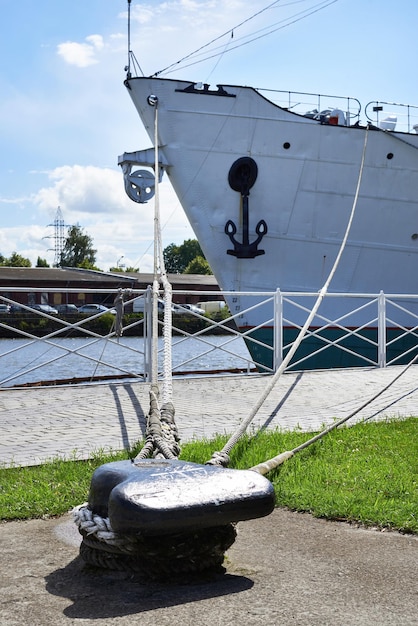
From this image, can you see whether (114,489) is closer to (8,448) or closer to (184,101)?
(8,448)

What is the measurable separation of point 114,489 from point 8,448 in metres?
3.35

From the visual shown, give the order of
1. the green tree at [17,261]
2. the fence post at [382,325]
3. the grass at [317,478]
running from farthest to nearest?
the green tree at [17,261] < the fence post at [382,325] < the grass at [317,478]

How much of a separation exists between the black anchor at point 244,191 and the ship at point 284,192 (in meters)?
0.02

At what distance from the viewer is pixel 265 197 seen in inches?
667

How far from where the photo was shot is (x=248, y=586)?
10.4ft

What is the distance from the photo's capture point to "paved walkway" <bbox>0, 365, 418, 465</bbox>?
6.49 meters

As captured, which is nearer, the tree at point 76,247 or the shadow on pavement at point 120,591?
the shadow on pavement at point 120,591

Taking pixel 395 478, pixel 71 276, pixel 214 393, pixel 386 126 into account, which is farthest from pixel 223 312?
pixel 395 478

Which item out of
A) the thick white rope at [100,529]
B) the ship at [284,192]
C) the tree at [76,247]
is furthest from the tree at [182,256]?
the thick white rope at [100,529]

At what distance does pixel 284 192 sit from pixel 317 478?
12496 millimetres

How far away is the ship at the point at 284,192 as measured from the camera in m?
16.7

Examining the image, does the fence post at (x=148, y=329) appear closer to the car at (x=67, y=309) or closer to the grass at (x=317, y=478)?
the grass at (x=317, y=478)

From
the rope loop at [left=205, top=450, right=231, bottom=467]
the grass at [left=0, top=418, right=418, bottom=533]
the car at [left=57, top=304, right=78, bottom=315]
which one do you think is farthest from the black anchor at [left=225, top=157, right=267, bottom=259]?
the car at [left=57, top=304, right=78, bottom=315]

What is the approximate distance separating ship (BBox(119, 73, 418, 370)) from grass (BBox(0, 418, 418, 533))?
10.3m
